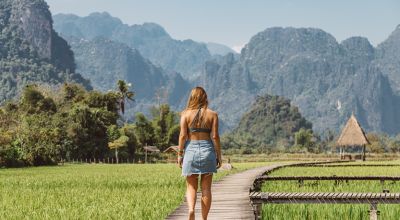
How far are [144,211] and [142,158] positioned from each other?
70.1 m

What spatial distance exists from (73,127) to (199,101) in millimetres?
67591

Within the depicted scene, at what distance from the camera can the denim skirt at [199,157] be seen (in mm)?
7934

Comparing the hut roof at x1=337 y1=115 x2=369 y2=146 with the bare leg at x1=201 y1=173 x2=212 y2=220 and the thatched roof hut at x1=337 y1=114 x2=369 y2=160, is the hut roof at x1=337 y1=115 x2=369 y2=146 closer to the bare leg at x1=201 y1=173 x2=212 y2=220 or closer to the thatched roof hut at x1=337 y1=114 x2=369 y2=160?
the thatched roof hut at x1=337 y1=114 x2=369 y2=160

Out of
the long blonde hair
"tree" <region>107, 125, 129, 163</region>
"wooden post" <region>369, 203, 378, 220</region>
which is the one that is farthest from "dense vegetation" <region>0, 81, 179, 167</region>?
the long blonde hair

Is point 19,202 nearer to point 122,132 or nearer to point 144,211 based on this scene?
point 144,211

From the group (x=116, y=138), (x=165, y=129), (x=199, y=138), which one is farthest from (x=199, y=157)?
(x=165, y=129)

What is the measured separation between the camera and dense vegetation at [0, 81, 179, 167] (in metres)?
55.0

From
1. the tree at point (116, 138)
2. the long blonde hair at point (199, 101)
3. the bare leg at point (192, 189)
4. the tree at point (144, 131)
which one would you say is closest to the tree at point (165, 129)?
the tree at point (144, 131)

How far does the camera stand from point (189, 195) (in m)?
8.23

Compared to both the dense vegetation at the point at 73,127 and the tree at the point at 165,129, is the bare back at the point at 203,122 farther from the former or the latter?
the tree at the point at 165,129

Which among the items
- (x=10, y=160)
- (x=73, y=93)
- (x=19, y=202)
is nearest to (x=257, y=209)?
(x=19, y=202)

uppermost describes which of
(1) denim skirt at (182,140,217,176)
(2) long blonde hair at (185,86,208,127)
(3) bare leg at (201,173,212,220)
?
(2) long blonde hair at (185,86,208,127)

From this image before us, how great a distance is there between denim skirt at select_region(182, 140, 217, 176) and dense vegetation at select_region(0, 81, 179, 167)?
43.6 m

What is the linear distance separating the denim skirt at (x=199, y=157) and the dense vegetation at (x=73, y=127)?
43.6m
